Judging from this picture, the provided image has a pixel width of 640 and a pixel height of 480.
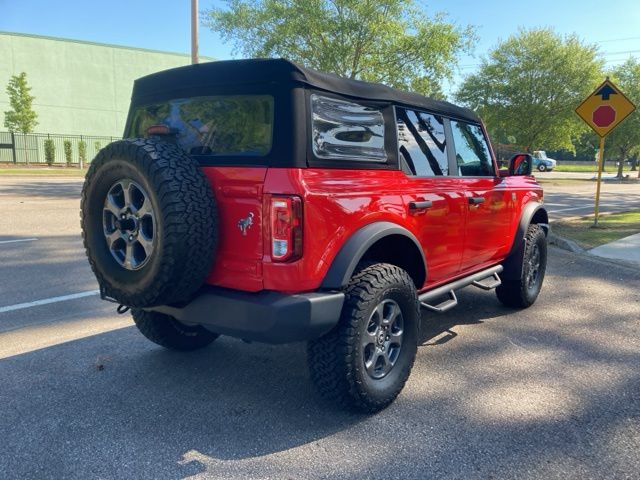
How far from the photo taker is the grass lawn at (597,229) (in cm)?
946

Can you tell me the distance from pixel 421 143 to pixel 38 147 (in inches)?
1525

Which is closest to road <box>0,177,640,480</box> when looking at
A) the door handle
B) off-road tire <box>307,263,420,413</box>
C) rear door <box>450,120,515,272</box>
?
off-road tire <box>307,263,420,413</box>

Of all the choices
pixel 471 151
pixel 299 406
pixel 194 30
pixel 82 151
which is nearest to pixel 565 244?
pixel 471 151

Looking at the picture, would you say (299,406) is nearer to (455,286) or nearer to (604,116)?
(455,286)

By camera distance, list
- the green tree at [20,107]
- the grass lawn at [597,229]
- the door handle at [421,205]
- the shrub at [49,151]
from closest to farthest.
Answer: the door handle at [421,205], the grass lawn at [597,229], the green tree at [20,107], the shrub at [49,151]

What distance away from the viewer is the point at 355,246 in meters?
2.88

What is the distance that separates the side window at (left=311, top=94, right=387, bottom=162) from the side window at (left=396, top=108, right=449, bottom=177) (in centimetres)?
26

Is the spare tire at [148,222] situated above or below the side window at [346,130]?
below

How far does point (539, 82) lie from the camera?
24062 mm

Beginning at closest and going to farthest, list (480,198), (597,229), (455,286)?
1. (455,286)
2. (480,198)
3. (597,229)

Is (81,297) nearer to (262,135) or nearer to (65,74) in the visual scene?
(262,135)

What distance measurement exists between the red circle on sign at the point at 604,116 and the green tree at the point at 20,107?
3431 cm

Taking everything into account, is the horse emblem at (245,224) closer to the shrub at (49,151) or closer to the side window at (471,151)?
the side window at (471,151)

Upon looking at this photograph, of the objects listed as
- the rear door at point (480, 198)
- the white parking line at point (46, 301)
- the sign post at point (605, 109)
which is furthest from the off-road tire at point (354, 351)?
the sign post at point (605, 109)
